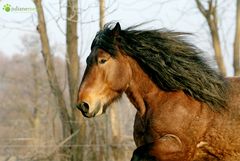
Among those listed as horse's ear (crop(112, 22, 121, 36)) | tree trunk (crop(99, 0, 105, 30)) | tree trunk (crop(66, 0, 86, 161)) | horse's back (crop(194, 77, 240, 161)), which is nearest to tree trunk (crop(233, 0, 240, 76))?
tree trunk (crop(99, 0, 105, 30))

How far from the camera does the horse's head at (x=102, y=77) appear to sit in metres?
4.68

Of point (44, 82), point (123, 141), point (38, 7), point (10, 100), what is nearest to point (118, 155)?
point (123, 141)

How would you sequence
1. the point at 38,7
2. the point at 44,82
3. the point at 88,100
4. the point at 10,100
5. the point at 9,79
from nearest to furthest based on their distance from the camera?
the point at 88,100 < the point at 38,7 < the point at 44,82 < the point at 10,100 < the point at 9,79

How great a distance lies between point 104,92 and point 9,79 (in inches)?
1374

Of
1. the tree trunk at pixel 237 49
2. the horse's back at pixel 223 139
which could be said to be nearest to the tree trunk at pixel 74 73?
the tree trunk at pixel 237 49

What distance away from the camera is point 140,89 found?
16.7 ft

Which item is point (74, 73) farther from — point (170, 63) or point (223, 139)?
point (223, 139)

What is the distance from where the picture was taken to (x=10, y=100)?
36.3 metres

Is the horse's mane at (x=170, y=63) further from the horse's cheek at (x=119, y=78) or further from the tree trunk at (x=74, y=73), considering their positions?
the tree trunk at (x=74, y=73)

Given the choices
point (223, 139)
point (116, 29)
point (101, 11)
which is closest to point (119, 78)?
point (116, 29)

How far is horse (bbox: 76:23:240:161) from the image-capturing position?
480 cm

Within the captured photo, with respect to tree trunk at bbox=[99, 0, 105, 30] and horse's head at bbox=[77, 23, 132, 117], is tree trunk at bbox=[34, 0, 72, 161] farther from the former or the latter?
horse's head at bbox=[77, 23, 132, 117]

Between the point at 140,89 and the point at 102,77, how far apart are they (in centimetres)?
48

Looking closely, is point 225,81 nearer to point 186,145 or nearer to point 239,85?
point 239,85
